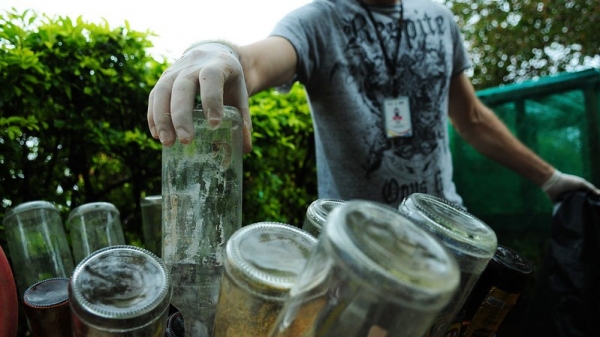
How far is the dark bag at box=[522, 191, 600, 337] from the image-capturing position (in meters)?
1.69

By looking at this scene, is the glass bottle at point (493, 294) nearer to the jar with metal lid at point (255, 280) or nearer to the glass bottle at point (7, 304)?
the jar with metal lid at point (255, 280)

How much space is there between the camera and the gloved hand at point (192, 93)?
71cm

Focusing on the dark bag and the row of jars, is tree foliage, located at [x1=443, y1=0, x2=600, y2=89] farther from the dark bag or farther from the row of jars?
the row of jars

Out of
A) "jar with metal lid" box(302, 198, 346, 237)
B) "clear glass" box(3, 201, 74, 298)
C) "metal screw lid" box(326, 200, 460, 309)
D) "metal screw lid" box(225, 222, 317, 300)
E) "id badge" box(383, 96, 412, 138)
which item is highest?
"metal screw lid" box(326, 200, 460, 309)

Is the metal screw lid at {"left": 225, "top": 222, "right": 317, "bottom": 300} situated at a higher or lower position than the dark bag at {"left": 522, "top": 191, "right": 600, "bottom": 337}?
higher

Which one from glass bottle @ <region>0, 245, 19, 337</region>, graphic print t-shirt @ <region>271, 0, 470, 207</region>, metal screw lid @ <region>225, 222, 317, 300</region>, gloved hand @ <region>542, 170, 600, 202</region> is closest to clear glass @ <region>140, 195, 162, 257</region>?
glass bottle @ <region>0, 245, 19, 337</region>

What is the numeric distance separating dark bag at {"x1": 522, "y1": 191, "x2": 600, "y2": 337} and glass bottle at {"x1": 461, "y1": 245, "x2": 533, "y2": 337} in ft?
4.02

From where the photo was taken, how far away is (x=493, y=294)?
2.23ft

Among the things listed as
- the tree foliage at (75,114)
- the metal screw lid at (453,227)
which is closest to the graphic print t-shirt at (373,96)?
the tree foliage at (75,114)

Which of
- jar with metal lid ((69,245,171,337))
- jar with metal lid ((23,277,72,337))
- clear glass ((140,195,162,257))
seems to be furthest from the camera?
clear glass ((140,195,162,257))

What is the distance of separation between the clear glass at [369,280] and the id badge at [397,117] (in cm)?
148

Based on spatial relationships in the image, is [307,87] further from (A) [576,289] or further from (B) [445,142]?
(A) [576,289]

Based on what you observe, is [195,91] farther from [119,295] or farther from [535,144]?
[535,144]

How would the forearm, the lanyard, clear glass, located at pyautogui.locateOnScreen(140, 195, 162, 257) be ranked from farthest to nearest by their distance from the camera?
the forearm
the lanyard
clear glass, located at pyautogui.locateOnScreen(140, 195, 162, 257)
